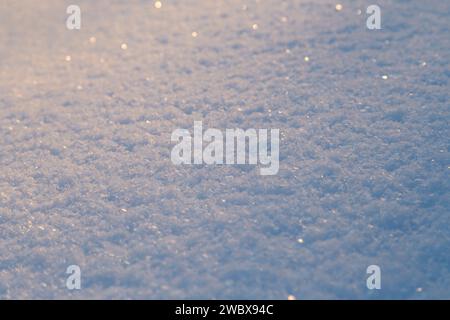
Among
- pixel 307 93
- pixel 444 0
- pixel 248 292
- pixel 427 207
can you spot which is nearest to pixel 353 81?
pixel 307 93

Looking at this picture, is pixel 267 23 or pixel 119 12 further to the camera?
pixel 119 12

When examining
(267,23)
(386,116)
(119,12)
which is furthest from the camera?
(119,12)

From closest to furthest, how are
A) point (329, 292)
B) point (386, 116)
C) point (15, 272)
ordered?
1. point (329, 292)
2. point (15, 272)
3. point (386, 116)

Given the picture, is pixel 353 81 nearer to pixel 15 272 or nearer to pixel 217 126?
pixel 217 126

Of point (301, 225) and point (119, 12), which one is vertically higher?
point (119, 12)

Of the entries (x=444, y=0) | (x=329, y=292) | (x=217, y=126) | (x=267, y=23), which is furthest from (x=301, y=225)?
(x=444, y=0)

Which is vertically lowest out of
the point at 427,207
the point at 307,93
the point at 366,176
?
the point at 427,207
